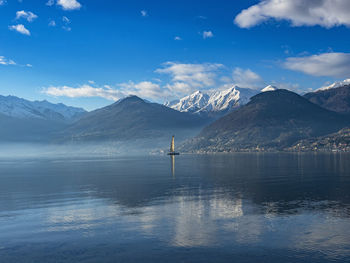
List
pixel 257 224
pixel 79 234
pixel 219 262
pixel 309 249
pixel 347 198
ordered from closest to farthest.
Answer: pixel 219 262, pixel 309 249, pixel 79 234, pixel 257 224, pixel 347 198

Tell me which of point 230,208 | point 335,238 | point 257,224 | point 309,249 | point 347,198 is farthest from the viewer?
point 347,198

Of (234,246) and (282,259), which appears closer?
(282,259)

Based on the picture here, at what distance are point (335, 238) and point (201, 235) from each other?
1965 cm

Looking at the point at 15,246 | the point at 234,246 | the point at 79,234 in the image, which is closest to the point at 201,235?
the point at 234,246

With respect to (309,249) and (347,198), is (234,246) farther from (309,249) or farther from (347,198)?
(347,198)

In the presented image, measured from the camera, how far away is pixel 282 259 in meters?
41.2

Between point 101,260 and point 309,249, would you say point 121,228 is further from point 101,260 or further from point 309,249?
point 309,249

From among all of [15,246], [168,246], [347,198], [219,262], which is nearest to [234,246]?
[219,262]

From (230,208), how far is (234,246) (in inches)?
986

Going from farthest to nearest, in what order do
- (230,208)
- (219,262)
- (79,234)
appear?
(230,208) < (79,234) < (219,262)

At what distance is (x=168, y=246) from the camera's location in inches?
1822

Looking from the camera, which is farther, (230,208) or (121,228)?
(230,208)

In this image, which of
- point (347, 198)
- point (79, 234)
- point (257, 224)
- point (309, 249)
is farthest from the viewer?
point (347, 198)

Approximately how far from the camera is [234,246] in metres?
45.8
